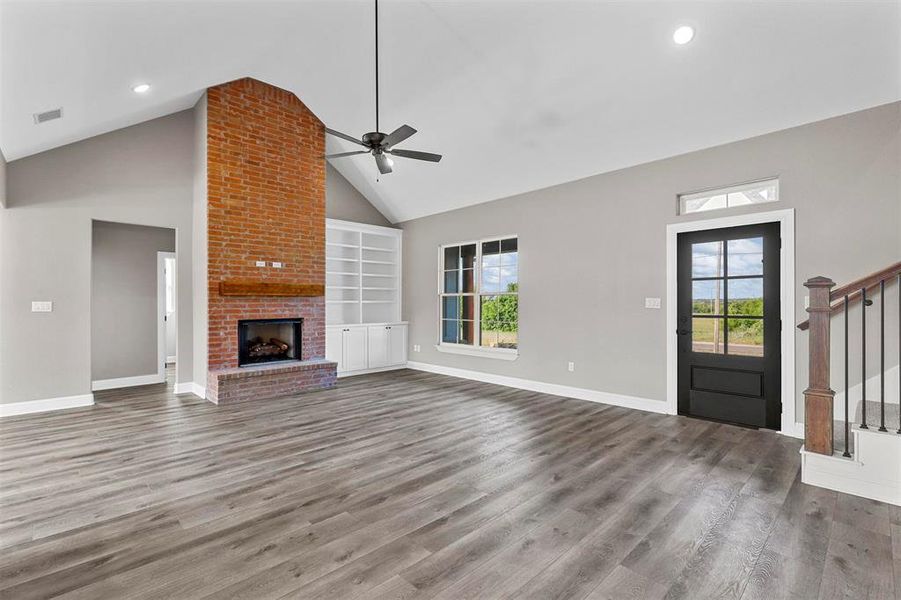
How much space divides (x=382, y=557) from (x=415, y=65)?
459cm

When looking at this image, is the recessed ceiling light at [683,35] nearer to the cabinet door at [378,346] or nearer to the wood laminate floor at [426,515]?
the wood laminate floor at [426,515]

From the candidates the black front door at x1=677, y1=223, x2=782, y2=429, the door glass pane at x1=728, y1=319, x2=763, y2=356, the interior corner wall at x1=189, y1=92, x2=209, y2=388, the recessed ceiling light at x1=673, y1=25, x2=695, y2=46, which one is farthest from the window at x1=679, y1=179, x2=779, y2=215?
the interior corner wall at x1=189, y1=92, x2=209, y2=388

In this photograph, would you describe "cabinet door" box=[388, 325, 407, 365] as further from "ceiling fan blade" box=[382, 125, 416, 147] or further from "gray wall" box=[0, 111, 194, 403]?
"ceiling fan blade" box=[382, 125, 416, 147]

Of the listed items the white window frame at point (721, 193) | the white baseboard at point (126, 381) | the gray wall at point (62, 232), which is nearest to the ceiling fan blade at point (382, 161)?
the white window frame at point (721, 193)

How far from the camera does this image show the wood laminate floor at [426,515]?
74.0 inches

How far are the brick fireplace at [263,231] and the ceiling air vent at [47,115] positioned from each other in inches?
60.9

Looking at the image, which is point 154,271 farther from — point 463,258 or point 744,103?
point 744,103

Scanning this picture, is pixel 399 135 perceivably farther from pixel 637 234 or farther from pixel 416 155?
pixel 637 234

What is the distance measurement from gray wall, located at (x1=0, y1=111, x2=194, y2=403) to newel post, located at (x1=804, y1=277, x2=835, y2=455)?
7.02 metres

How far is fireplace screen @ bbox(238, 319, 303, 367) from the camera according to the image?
5.82 m

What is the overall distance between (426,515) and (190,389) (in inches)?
190

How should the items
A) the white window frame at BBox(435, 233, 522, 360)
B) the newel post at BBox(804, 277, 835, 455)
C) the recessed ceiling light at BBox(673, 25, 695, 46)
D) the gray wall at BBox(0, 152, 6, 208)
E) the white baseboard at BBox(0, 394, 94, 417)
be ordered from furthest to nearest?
the white window frame at BBox(435, 233, 522, 360)
the white baseboard at BBox(0, 394, 94, 417)
the gray wall at BBox(0, 152, 6, 208)
the recessed ceiling light at BBox(673, 25, 695, 46)
the newel post at BBox(804, 277, 835, 455)

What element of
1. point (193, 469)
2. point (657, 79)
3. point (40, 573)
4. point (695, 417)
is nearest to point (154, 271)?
point (193, 469)

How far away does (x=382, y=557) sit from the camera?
205 cm
